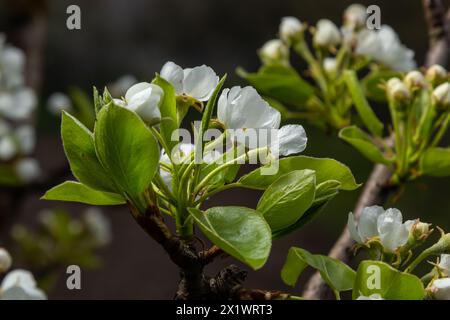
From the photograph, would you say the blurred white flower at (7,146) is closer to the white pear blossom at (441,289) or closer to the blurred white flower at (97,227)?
the blurred white flower at (97,227)

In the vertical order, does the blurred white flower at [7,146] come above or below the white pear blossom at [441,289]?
below

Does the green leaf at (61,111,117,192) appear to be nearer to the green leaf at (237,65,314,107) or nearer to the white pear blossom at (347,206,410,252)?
the white pear blossom at (347,206,410,252)

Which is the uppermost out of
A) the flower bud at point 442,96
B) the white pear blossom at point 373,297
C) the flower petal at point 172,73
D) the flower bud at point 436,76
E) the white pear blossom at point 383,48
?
the flower petal at point 172,73

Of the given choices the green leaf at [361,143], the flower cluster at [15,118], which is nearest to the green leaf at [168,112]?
the green leaf at [361,143]

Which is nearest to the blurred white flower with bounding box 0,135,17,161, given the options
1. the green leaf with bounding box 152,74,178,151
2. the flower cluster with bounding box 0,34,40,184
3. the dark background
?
the flower cluster with bounding box 0,34,40,184

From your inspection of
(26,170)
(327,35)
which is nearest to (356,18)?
(327,35)

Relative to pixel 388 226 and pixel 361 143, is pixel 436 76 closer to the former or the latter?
pixel 361 143
